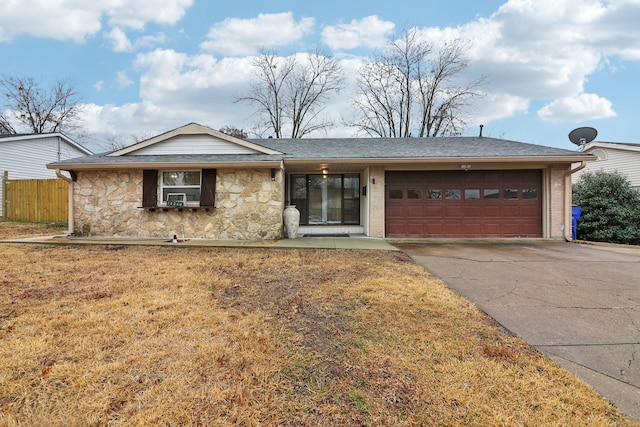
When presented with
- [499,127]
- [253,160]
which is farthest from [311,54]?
[253,160]

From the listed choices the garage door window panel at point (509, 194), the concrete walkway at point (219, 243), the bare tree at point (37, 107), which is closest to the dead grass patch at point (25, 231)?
the concrete walkway at point (219, 243)

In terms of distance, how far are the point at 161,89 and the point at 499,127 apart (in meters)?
24.1

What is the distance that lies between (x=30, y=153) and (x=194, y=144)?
12.2m

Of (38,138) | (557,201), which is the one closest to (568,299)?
(557,201)

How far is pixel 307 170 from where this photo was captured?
432 inches

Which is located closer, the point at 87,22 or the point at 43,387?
the point at 43,387

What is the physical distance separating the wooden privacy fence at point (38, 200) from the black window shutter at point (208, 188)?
8643 mm

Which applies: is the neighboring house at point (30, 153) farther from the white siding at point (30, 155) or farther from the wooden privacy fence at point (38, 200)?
the wooden privacy fence at point (38, 200)

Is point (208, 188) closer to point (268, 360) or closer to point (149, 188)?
point (149, 188)

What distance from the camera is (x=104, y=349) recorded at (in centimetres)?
240

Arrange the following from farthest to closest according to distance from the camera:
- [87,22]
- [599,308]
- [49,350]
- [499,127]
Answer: [499,127], [87,22], [599,308], [49,350]

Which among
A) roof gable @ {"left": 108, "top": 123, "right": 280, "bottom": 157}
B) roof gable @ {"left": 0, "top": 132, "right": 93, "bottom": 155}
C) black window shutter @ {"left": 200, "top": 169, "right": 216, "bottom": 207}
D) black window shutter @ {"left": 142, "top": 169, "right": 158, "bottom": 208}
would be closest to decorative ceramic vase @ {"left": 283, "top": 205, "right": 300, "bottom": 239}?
roof gable @ {"left": 108, "top": 123, "right": 280, "bottom": 157}

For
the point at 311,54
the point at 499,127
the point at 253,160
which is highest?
the point at 311,54

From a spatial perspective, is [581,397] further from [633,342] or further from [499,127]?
[499,127]
